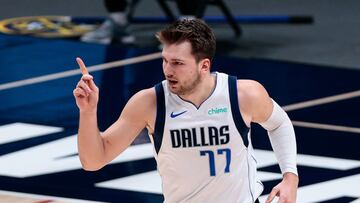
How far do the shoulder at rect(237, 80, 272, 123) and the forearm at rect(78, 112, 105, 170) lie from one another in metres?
0.60

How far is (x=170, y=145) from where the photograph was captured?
14.0 feet

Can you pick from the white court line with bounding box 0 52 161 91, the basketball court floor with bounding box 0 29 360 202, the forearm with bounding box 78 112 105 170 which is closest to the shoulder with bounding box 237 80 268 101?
the forearm with bounding box 78 112 105 170

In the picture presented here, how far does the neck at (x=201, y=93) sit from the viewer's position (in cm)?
428

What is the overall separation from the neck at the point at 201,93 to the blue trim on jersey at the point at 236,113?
0.08 m

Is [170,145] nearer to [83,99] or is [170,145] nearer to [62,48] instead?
[83,99]

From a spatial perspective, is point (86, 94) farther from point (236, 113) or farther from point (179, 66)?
point (236, 113)

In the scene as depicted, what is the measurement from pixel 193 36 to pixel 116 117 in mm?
3686

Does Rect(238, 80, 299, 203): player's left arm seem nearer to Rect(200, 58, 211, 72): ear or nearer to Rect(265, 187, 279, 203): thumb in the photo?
Rect(265, 187, 279, 203): thumb

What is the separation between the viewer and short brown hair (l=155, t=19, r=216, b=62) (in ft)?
13.6

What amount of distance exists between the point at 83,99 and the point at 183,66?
16.1 inches

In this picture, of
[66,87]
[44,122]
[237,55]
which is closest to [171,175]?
[44,122]

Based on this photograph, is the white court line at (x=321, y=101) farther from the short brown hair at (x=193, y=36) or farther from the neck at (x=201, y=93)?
the short brown hair at (x=193, y=36)

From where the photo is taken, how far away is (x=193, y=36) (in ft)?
13.6

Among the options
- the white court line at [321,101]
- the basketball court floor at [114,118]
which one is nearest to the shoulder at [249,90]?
the basketball court floor at [114,118]
